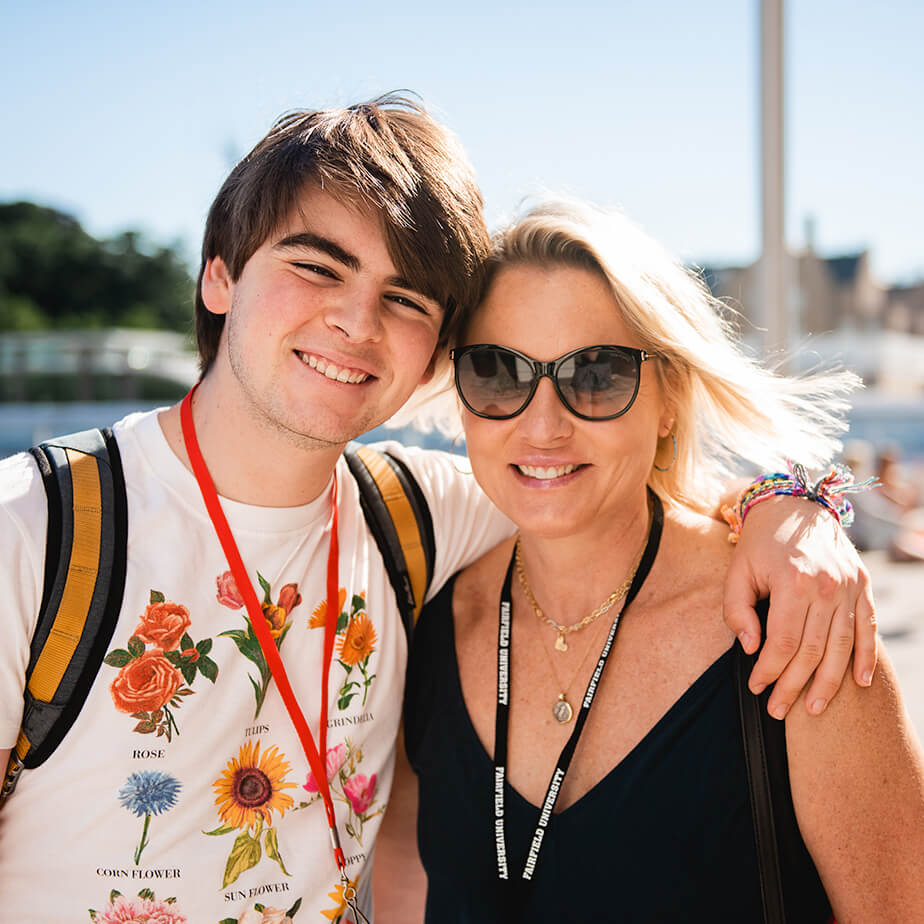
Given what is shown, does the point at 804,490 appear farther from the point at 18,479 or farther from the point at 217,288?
the point at 18,479

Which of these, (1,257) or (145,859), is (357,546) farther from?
(1,257)

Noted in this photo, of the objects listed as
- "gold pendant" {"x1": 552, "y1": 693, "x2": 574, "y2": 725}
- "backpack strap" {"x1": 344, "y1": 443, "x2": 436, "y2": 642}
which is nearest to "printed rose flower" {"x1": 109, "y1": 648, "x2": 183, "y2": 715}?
"backpack strap" {"x1": 344, "y1": 443, "x2": 436, "y2": 642}

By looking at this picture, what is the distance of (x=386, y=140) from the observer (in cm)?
198

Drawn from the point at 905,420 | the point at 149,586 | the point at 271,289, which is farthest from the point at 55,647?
the point at 905,420

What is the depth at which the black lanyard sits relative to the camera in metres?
1.73

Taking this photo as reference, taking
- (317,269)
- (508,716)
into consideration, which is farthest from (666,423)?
(317,269)

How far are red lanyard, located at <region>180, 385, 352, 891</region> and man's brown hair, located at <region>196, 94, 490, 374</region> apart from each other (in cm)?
51

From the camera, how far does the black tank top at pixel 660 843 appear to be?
5.31 feet

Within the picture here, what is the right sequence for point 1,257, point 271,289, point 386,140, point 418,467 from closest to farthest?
1. point 271,289
2. point 386,140
3. point 418,467
4. point 1,257

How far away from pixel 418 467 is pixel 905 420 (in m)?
17.3

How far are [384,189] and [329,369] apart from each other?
1.42 ft

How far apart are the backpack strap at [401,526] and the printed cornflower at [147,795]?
0.66 m

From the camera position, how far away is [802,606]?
162 cm

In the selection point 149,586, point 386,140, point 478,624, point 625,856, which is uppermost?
point 386,140
